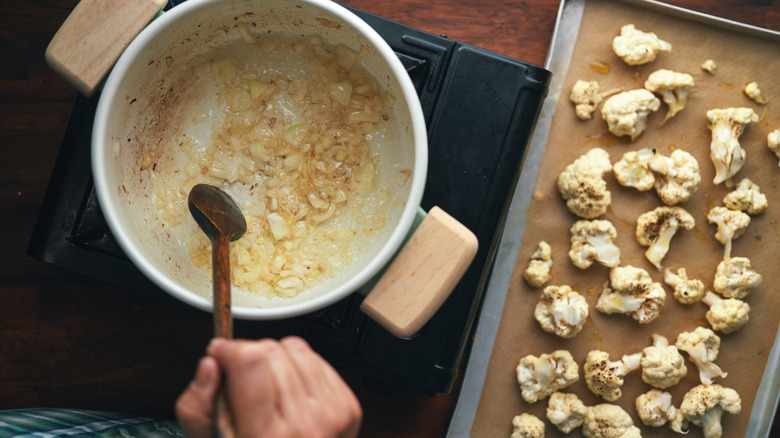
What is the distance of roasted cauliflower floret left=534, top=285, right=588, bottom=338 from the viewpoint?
1.04 meters

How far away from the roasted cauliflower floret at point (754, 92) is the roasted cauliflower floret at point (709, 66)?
0.23 feet

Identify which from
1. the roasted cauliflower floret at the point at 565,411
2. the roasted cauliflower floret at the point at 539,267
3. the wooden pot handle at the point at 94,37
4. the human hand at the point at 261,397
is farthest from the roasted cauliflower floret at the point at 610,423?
the wooden pot handle at the point at 94,37

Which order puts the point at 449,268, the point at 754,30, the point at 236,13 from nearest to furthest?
the point at 449,268 < the point at 236,13 < the point at 754,30

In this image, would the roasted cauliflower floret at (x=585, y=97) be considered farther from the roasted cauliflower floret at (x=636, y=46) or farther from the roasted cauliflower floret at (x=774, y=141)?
the roasted cauliflower floret at (x=774, y=141)

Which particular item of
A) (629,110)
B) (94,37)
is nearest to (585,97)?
(629,110)

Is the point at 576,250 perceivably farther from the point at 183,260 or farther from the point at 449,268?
the point at 183,260

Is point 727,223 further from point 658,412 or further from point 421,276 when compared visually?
point 421,276

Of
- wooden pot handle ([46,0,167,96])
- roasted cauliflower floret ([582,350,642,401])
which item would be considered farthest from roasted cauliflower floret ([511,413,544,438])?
wooden pot handle ([46,0,167,96])

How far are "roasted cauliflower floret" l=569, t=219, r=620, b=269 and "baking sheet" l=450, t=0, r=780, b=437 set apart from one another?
0.03 metres

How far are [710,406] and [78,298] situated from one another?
126 centimetres

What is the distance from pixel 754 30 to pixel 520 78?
566 millimetres

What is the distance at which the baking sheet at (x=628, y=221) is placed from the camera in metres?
1.08

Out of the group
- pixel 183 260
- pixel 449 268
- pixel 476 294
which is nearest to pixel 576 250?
pixel 476 294

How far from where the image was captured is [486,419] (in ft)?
3.56
